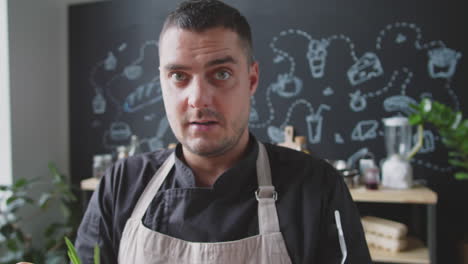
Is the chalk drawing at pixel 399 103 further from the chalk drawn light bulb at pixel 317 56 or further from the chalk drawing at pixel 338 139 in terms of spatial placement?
the chalk drawn light bulb at pixel 317 56

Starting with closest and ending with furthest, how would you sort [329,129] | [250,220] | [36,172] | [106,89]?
1. [250,220]
2. [329,129]
3. [36,172]
4. [106,89]

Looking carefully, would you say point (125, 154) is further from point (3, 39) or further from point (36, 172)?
point (3, 39)

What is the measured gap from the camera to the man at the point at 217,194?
2.78 feet

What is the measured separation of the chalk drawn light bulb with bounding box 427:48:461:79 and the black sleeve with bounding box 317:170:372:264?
1.31 meters

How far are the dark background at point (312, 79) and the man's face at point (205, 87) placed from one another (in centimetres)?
117

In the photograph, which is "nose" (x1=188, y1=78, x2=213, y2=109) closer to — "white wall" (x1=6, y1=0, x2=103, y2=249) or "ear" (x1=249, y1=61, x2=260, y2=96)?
"ear" (x1=249, y1=61, x2=260, y2=96)

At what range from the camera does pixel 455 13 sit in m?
1.79

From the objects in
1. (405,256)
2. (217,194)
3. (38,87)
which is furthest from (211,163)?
(38,87)

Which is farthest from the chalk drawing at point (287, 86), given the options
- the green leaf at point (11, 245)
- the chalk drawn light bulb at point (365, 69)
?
the green leaf at point (11, 245)

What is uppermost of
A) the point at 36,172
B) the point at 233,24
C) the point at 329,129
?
the point at 233,24

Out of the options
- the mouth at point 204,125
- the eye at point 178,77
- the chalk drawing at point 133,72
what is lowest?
the mouth at point 204,125

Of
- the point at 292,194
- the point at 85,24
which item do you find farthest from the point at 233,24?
the point at 85,24

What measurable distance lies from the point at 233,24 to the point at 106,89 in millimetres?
1772

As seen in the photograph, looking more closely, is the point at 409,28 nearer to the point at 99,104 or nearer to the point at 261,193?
the point at 261,193
